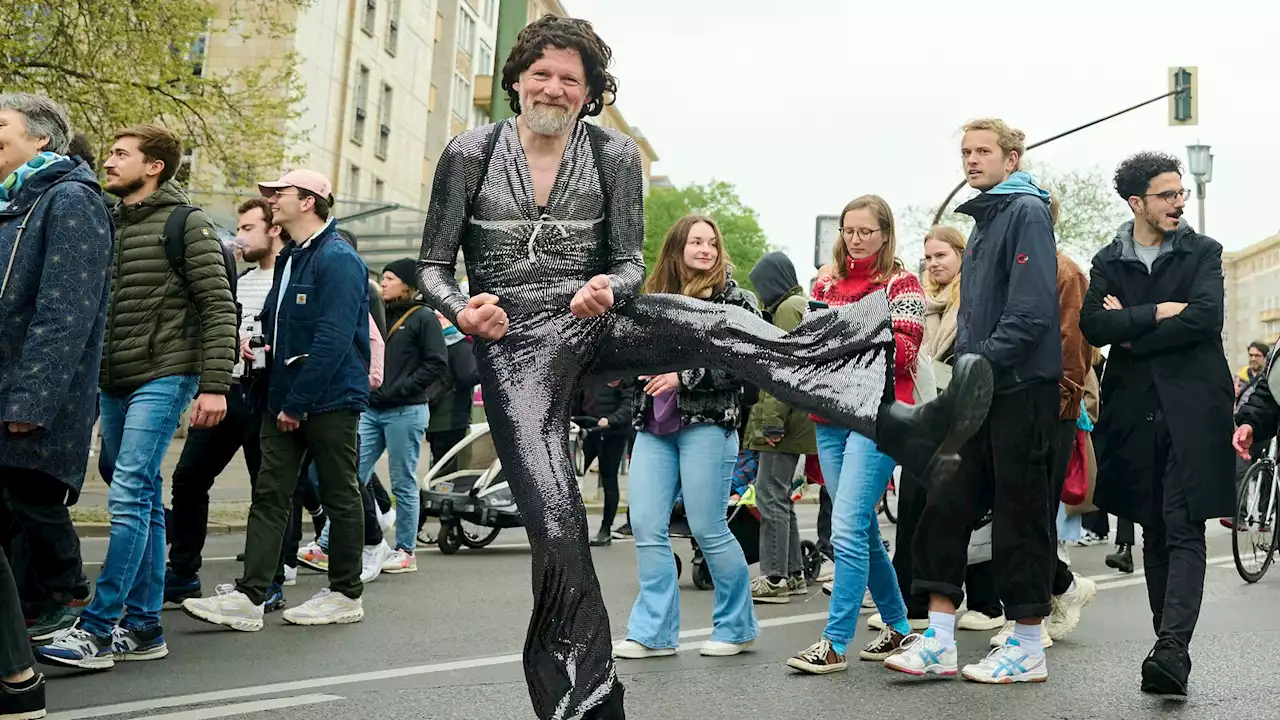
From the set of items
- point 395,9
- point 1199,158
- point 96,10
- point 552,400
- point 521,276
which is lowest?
point 552,400

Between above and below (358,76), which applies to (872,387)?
below

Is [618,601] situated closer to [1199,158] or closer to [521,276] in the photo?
[521,276]

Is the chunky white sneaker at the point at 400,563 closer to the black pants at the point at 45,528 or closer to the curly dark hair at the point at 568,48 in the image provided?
the black pants at the point at 45,528

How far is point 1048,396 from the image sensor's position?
5730 mm

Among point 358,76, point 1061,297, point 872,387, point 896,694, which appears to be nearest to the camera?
point 872,387

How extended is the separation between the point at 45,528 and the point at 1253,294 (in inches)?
6005

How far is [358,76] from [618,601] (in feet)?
104

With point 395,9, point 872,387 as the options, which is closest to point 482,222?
point 872,387

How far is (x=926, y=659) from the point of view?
19.5 ft

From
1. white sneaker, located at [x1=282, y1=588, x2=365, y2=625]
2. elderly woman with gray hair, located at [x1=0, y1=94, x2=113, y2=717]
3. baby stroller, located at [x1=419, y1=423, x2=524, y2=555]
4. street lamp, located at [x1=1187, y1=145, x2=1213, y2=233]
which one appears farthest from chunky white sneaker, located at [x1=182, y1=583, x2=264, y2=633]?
street lamp, located at [x1=1187, y1=145, x2=1213, y2=233]

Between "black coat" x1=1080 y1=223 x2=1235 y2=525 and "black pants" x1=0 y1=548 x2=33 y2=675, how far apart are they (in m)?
4.27

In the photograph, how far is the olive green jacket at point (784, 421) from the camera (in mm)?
8891

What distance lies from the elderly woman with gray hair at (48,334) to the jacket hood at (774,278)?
4.51 meters

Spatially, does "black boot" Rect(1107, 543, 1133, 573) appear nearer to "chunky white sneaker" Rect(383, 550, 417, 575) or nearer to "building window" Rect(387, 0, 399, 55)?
"chunky white sneaker" Rect(383, 550, 417, 575)
